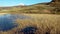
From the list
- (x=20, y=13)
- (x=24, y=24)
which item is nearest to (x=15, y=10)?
(x=20, y=13)

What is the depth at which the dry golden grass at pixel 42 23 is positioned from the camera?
14.1ft

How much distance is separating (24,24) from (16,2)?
741mm

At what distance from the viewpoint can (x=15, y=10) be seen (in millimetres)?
4492

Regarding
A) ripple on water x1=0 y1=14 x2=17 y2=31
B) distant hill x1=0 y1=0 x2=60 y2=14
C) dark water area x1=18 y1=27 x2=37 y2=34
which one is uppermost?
distant hill x1=0 y1=0 x2=60 y2=14

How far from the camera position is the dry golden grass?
169 inches

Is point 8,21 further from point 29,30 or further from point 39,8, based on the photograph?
point 39,8

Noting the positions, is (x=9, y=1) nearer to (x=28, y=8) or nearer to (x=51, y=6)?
(x=28, y=8)

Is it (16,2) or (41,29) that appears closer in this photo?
(41,29)

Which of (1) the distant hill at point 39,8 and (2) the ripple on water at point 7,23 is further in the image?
(1) the distant hill at point 39,8

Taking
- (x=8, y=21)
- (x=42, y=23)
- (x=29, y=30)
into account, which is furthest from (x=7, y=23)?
(x=42, y=23)

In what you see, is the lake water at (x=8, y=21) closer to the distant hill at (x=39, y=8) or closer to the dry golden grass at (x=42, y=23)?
the dry golden grass at (x=42, y=23)

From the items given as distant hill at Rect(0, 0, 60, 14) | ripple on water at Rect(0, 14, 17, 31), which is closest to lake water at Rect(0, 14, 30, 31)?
ripple on water at Rect(0, 14, 17, 31)

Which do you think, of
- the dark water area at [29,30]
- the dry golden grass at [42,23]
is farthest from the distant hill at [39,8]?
the dark water area at [29,30]

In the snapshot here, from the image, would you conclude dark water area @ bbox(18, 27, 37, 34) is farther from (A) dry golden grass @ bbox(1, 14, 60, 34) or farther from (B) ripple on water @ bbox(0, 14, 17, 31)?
(B) ripple on water @ bbox(0, 14, 17, 31)
